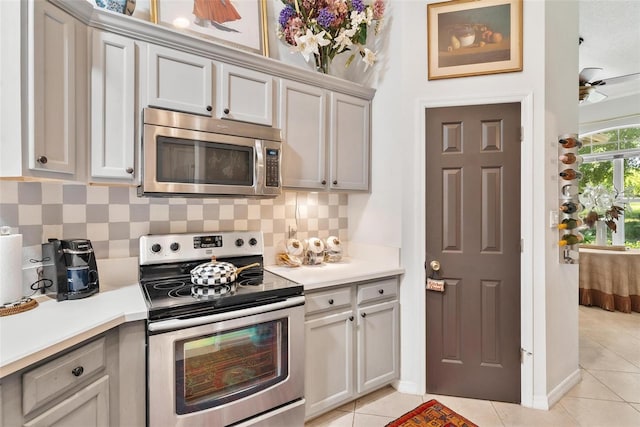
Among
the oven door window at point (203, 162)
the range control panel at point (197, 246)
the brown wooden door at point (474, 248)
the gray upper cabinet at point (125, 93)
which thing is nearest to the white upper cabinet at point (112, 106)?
the gray upper cabinet at point (125, 93)

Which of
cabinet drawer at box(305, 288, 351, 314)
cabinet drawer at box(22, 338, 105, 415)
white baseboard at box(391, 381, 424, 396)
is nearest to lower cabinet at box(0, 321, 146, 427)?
cabinet drawer at box(22, 338, 105, 415)

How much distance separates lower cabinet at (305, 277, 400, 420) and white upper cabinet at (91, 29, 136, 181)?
1.23 meters

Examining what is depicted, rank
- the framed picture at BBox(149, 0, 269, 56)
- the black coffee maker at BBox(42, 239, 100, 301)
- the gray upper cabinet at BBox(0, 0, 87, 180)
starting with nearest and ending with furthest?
1. the gray upper cabinet at BBox(0, 0, 87, 180)
2. the black coffee maker at BBox(42, 239, 100, 301)
3. the framed picture at BBox(149, 0, 269, 56)

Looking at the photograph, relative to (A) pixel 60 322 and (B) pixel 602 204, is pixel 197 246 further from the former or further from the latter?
(B) pixel 602 204

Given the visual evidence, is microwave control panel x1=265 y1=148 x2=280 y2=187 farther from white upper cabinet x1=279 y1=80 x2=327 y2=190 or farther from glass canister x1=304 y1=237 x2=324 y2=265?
glass canister x1=304 y1=237 x2=324 y2=265

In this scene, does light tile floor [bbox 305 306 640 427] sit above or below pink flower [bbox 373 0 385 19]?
below

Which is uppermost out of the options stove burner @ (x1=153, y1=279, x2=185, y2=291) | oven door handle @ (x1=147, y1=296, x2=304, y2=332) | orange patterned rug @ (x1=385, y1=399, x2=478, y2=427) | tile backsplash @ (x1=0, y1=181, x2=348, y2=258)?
tile backsplash @ (x1=0, y1=181, x2=348, y2=258)

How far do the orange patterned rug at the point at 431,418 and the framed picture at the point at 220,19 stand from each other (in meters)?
2.60

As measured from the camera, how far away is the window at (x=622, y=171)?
486 cm

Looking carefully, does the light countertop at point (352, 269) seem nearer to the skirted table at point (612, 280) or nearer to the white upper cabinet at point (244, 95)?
Answer: the white upper cabinet at point (244, 95)

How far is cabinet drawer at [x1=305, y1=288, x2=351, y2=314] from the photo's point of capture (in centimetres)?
187

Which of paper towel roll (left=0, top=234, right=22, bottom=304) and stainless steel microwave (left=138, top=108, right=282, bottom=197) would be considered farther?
stainless steel microwave (left=138, top=108, right=282, bottom=197)

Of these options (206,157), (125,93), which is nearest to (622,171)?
(206,157)

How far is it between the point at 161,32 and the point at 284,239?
1.48 meters
